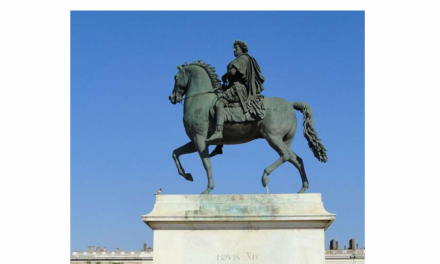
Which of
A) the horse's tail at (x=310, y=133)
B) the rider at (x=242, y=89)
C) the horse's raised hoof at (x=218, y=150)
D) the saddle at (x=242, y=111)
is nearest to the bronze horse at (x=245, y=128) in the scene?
the horse's tail at (x=310, y=133)

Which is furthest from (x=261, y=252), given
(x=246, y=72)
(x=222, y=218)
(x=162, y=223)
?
(x=246, y=72)

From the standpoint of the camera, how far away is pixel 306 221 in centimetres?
1734

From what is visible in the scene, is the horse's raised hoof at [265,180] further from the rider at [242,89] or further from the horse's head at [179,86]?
the horse's head at [179,86]

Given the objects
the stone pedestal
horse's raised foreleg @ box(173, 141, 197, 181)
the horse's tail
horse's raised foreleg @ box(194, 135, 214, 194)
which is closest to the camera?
the stone pedestal

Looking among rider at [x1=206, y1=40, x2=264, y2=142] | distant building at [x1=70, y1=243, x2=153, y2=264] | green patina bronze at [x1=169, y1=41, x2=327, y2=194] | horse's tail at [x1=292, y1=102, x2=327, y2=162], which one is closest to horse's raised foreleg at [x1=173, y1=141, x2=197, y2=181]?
green patina bronze at [x1=169, y1=41, x2=327, y2=194]

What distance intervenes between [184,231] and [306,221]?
2.79 m

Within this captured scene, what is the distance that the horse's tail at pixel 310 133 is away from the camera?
60.7 ft

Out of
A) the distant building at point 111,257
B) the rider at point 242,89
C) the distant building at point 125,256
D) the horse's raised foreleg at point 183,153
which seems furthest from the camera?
the distant building at point 111,257

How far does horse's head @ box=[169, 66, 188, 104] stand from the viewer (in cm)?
1905

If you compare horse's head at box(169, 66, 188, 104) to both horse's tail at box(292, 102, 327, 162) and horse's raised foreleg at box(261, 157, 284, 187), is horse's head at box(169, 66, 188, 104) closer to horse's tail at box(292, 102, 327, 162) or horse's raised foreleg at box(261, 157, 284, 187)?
horse's tail at box(292, 102, 327, 162)

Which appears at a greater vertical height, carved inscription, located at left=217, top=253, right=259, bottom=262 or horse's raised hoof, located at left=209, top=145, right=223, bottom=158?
horse's raised hoof, located at left=209, top=145, right=223, bottom=158

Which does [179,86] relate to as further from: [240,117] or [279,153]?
[279,153]

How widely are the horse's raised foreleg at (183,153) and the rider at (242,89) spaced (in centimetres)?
76
